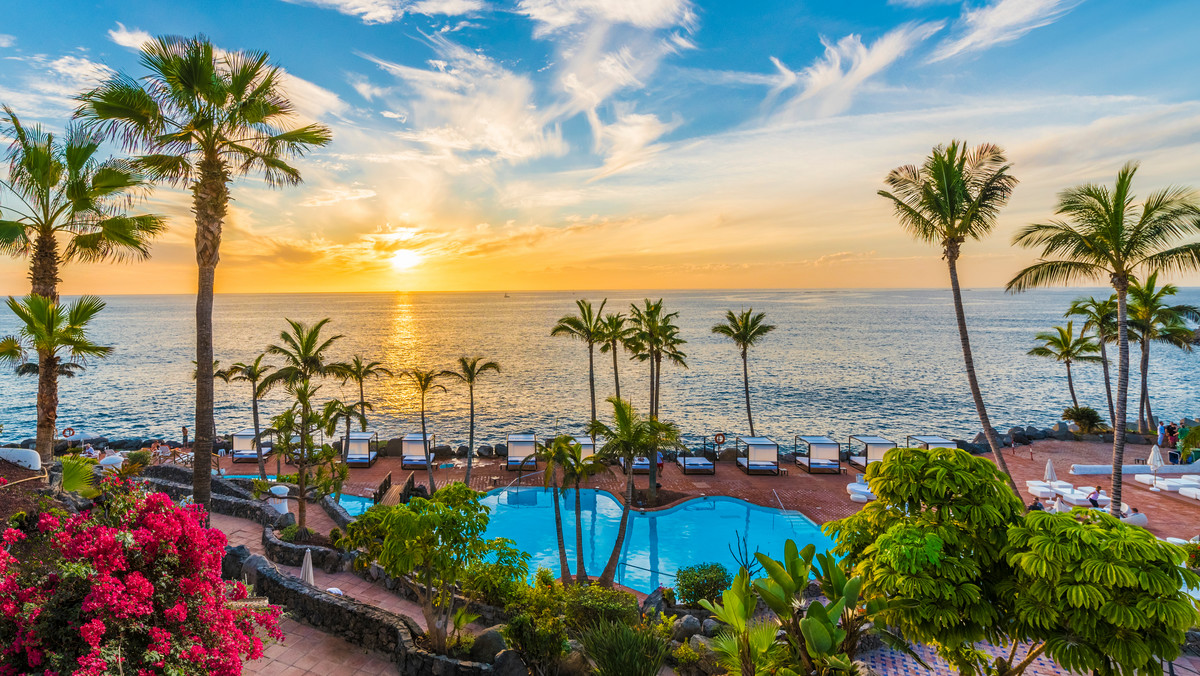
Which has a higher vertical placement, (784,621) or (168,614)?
(168,614)

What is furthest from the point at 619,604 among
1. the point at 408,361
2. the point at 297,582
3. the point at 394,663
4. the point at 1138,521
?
the point at 408,361

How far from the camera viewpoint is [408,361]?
87938 mm

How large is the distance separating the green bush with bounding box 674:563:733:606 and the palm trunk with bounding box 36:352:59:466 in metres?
15.7

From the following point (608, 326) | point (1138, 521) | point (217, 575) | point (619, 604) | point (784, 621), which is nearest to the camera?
point (217, 575)

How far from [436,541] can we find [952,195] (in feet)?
53.4

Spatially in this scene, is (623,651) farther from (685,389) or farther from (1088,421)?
(685,389)

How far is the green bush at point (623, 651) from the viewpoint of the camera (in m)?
8.98

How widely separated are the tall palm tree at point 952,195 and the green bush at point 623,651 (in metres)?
12.6

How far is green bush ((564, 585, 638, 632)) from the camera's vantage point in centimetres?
1166

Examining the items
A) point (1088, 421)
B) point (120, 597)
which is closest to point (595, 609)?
point (120, 597)

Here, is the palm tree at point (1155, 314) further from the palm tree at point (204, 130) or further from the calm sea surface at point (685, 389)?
the palm tree at point (204, 130)

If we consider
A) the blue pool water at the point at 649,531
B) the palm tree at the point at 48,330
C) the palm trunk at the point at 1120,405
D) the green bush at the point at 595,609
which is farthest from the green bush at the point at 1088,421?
the palm tree at the point at 48,330

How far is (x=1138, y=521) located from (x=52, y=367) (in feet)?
97.0

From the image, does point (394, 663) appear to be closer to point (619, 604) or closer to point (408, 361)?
point (619, 604)
